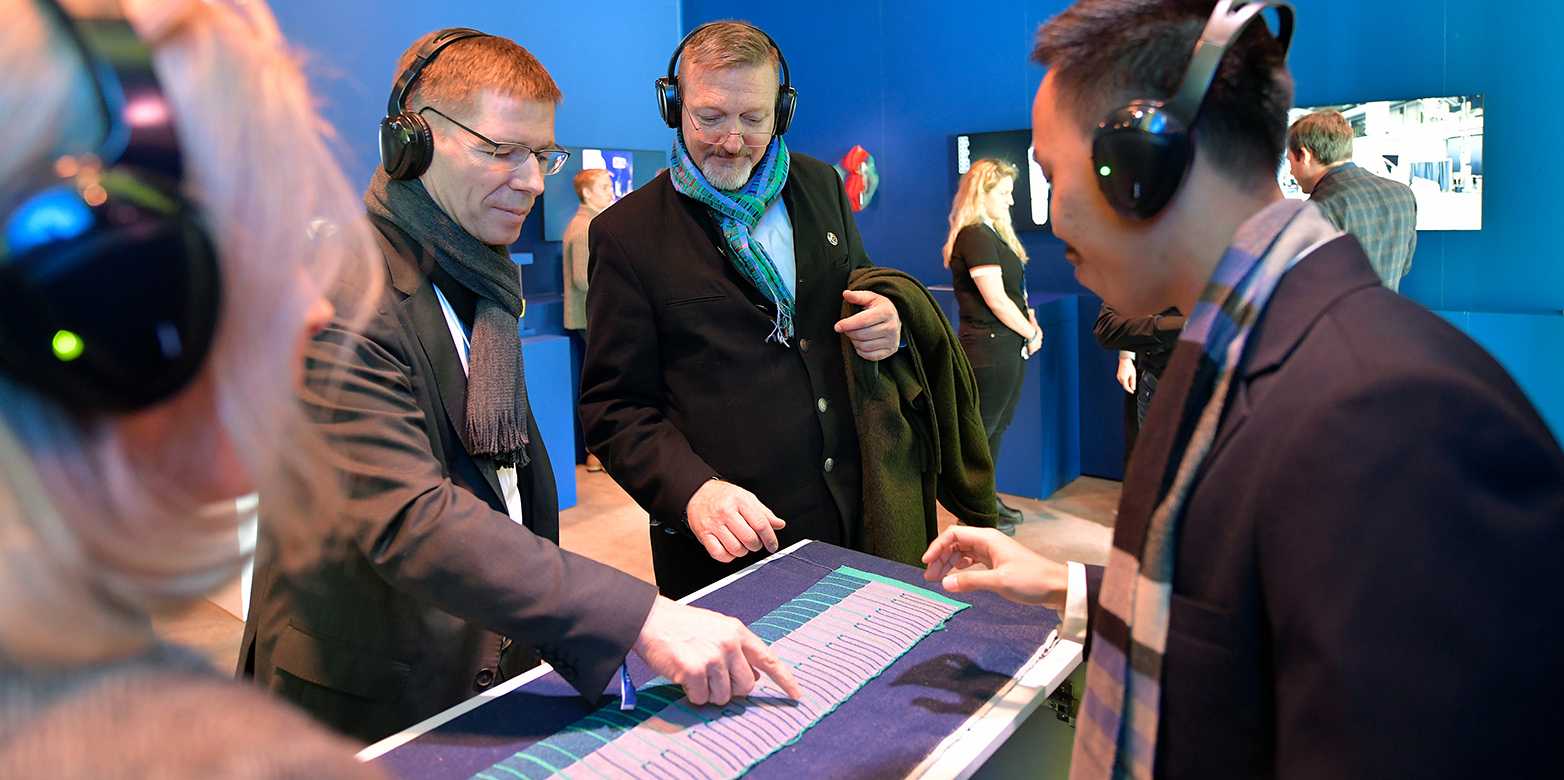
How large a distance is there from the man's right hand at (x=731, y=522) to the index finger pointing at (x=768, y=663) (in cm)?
39

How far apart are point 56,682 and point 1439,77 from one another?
241 inches

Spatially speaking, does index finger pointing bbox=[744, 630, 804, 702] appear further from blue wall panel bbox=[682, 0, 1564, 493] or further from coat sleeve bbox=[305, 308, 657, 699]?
blue wall panel bbox=[682, 0, 1564, 493]

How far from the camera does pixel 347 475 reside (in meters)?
1.37

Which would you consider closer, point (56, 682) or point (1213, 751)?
point (56, 682)

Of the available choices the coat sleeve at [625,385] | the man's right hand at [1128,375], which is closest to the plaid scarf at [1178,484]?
the coat sleeve at [625,385]

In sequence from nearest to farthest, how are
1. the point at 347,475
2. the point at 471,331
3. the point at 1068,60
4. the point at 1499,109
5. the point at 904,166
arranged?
the point at 1068,60, the point at 347,475, the point at 471,331, the point at 1499,109, the point at 904,166

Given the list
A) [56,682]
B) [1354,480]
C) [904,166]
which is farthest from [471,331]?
[904,166]

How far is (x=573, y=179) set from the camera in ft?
23.5

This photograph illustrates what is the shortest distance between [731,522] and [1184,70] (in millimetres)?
1099

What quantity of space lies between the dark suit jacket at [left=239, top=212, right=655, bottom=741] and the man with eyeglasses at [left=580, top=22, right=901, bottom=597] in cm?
49

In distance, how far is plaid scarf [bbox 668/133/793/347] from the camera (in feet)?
7.14

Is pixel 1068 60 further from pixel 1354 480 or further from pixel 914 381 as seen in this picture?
pixel 914 381

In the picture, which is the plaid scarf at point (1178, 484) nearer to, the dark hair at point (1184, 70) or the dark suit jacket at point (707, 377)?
the dark hair at point (1184, 70)

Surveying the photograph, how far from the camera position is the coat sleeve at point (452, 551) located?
4.44ft
